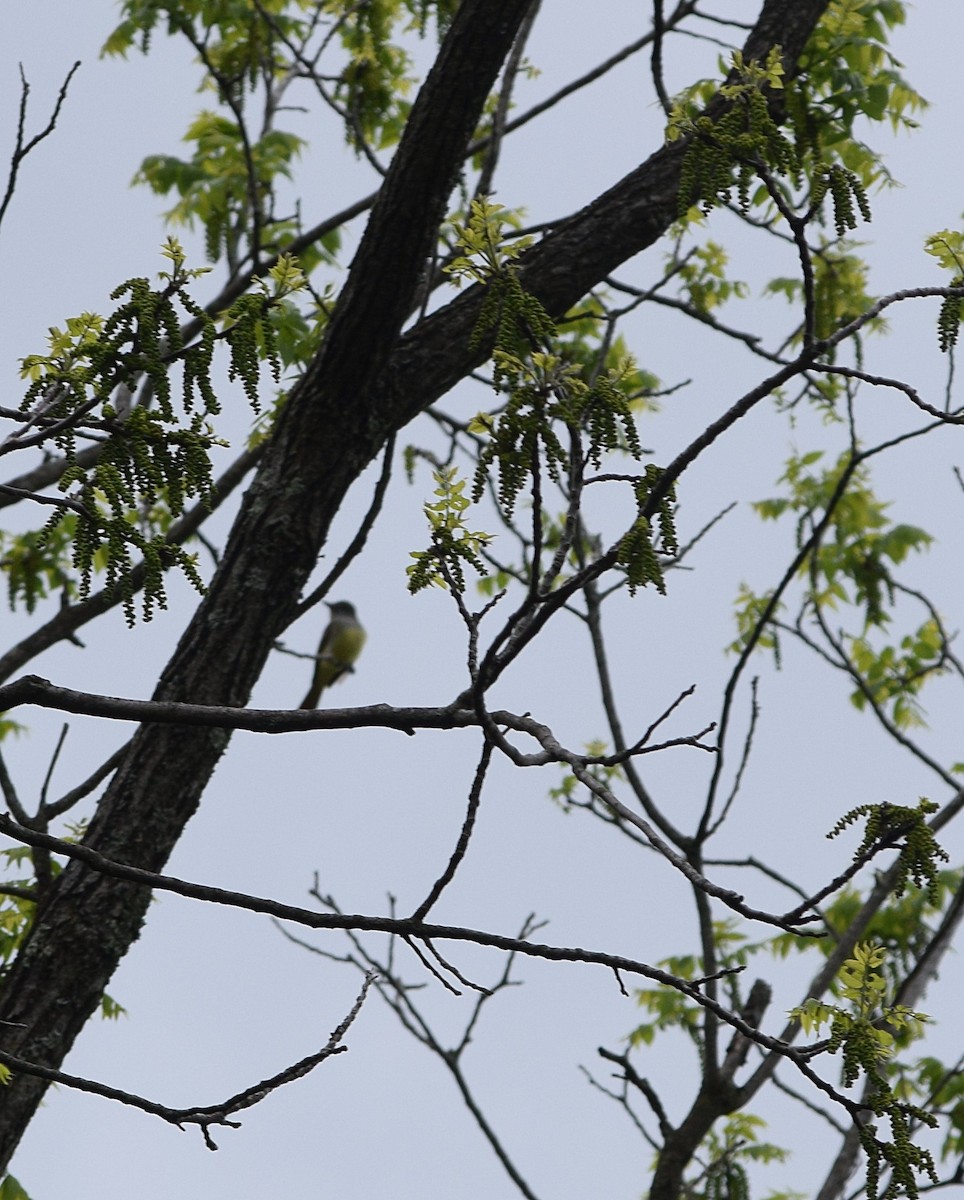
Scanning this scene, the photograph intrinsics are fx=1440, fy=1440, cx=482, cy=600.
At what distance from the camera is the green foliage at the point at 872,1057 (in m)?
2.21

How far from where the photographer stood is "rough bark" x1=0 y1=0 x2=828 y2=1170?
155 inches

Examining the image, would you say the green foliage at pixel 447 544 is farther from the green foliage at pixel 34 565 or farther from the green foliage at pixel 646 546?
the green foliage at pixel 34 565

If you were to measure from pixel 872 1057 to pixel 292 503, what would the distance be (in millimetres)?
2514

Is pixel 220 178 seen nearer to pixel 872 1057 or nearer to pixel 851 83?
pixel 851 83

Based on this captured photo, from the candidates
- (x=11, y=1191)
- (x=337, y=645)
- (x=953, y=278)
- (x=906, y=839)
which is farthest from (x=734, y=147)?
(x=337, y=645)

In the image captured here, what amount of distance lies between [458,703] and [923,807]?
0.85m

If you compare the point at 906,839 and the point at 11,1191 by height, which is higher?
the point at 906,839

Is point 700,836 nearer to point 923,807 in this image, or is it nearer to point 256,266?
point 923,807

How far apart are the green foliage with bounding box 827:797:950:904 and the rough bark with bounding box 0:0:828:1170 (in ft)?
7.06

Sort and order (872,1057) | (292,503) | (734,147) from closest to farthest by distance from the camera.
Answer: (872,1057) < (734,147) < (292,503)

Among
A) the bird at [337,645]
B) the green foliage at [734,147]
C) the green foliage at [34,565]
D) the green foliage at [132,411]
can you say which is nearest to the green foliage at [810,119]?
the green foliage at [734,147]

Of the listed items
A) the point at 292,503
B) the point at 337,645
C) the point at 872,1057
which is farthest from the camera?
the point at 337,645

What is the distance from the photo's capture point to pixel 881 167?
20.2 feet

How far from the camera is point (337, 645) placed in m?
12.2
